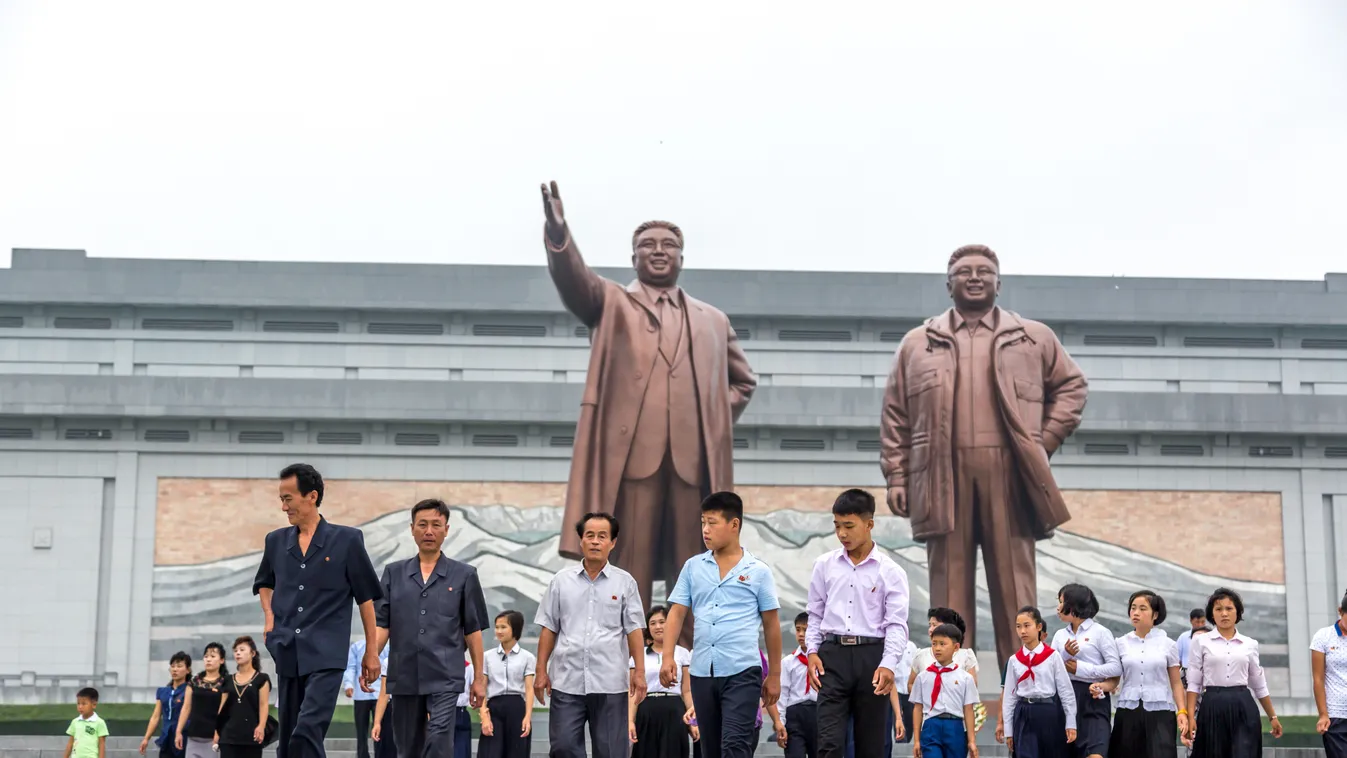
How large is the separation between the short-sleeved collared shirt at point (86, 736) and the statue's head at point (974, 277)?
704 cm

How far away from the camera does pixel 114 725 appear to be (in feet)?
55.0

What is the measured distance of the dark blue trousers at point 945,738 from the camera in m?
8.93

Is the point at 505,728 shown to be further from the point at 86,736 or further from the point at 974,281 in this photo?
the point at 974,281

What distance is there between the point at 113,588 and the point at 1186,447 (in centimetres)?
1848

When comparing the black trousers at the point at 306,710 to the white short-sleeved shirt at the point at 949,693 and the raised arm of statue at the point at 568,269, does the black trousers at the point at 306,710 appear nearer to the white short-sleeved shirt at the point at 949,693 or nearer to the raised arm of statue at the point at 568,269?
the white short-sleeved shirt at the point at 949,693

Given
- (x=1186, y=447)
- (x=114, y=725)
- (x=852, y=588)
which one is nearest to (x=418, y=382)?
(x=114, y=725)

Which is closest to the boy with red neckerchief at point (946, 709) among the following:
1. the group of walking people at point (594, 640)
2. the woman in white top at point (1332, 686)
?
the group of walking people at point (594, 640)

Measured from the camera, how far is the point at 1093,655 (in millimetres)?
9305

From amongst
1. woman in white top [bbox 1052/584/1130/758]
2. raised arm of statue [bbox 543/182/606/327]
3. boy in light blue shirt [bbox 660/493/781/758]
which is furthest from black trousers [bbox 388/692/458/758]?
raised arm of statue [bbox 543/182/606/327]

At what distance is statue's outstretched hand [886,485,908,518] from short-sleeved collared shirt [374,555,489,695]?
496 centimetres

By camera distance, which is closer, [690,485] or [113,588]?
[690,485]

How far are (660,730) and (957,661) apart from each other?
1764 mm

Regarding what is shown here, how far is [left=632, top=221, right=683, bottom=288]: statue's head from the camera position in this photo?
1139 centimetres

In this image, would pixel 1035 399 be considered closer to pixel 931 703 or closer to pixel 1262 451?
pixel 931 703
